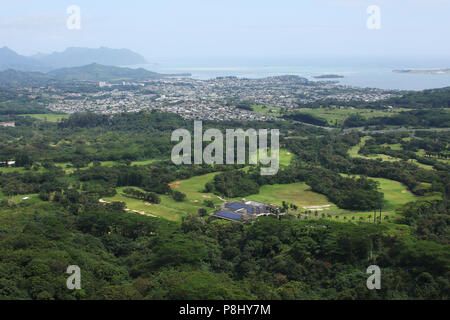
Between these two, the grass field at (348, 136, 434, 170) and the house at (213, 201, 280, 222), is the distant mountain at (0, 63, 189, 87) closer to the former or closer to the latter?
the grass field at (348, 136, 434, 170)

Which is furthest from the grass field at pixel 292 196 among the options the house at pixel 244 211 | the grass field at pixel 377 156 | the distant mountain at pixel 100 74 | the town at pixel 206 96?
the distant mountain at pixel 100 74

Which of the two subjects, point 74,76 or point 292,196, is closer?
point 292,196

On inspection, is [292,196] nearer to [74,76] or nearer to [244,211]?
[244,211]

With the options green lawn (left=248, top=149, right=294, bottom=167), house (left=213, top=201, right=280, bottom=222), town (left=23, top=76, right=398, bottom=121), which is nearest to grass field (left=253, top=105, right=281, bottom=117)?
town (left=23, top=76, right=398, bottom=121)

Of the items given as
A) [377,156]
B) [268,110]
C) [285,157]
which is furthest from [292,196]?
[268,110]

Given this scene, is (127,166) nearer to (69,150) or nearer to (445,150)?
(69,150)
